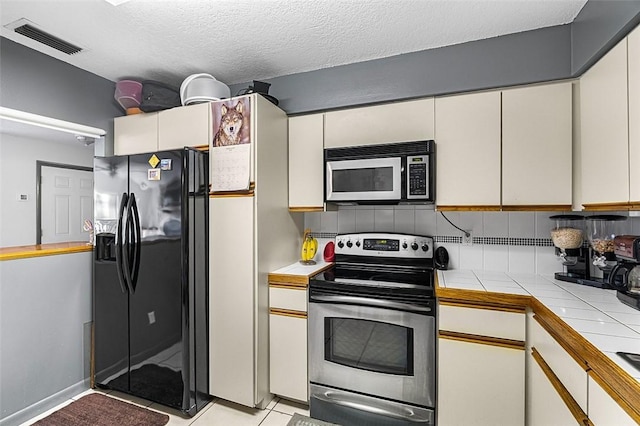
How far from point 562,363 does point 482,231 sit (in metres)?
1.16

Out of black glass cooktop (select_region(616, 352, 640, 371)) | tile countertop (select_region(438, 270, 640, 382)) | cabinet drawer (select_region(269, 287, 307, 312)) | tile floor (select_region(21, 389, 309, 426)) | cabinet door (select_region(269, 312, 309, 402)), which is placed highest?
black glass cooktop (select_region(616, 352, 640, 371))

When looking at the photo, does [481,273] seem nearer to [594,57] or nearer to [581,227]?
[581,227]

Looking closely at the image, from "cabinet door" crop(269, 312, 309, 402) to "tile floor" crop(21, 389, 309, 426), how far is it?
108 mm

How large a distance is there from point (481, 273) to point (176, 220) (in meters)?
2.10

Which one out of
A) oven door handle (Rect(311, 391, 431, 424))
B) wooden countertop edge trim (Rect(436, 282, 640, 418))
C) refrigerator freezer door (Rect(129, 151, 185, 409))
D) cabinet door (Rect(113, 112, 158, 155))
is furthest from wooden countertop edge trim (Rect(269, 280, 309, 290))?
cabinet door (Rect(113, 112, 158, 155))

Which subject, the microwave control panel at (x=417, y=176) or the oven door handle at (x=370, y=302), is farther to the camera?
the microwave control panel at (x=417, y=176)

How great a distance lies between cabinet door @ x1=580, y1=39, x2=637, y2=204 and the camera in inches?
51.2

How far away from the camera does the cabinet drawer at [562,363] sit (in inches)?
39.5

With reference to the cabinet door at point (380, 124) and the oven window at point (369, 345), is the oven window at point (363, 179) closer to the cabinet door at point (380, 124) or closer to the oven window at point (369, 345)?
the cabinet door at point (380, 124)

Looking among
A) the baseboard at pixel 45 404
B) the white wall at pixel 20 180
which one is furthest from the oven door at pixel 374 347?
the white wall at pixel 20 180

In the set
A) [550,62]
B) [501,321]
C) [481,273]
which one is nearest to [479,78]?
[550,62]

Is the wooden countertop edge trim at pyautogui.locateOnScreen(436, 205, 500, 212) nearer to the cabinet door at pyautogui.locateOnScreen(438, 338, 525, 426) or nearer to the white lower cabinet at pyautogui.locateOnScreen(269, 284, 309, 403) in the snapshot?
the cabinet door at pyautogui.locateOnScreen(438, 338, 525, 426)

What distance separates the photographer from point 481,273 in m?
2.10

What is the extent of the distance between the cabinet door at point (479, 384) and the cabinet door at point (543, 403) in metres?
0.04
